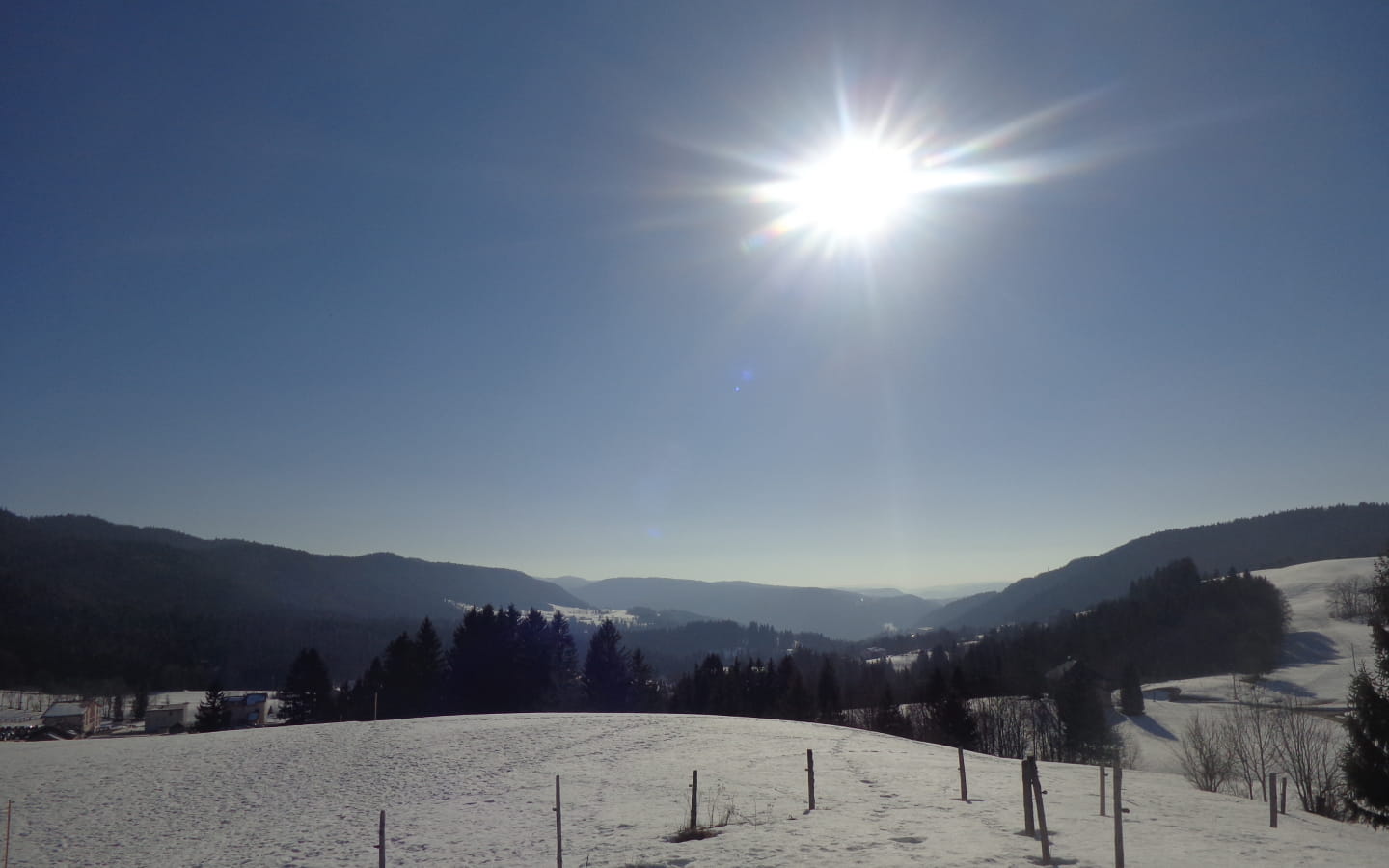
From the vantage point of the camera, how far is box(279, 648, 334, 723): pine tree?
48.6 metres

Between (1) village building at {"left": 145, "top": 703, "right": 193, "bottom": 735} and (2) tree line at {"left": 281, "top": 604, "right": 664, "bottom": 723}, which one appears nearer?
(2) tree line at {"left": 281, "top": 604, "right": 664, "bottom": 723}

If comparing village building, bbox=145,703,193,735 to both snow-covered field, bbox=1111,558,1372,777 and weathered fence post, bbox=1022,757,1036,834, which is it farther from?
snow-covered field, bbox=1111,558,1372,777

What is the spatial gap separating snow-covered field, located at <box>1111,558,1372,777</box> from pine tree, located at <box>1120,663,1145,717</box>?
103cm

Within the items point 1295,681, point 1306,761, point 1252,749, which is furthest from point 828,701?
point 1295,681

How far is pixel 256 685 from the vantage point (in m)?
130

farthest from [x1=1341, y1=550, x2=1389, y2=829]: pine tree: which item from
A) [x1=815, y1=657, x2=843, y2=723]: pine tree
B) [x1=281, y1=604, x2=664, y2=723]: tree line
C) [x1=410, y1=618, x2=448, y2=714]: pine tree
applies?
[x1=410, y1=618, x2=448, y2=714]: pine tree

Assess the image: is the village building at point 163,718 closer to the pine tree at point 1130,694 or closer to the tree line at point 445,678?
the tree line at point 445,678

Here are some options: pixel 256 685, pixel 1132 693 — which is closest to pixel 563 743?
pixel 1132 693

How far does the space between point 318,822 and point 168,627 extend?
155 m

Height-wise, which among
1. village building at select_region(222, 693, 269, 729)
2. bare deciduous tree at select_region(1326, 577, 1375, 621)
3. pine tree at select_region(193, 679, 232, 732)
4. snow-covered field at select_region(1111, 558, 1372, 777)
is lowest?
village building at select_region(222, 693, 269, 729)

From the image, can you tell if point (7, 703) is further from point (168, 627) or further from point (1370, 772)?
point (1370, 772)

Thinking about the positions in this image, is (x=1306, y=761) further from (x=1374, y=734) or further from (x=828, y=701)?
(x=828, y=701)

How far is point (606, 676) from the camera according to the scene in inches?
2265

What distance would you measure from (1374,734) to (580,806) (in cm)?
2086
